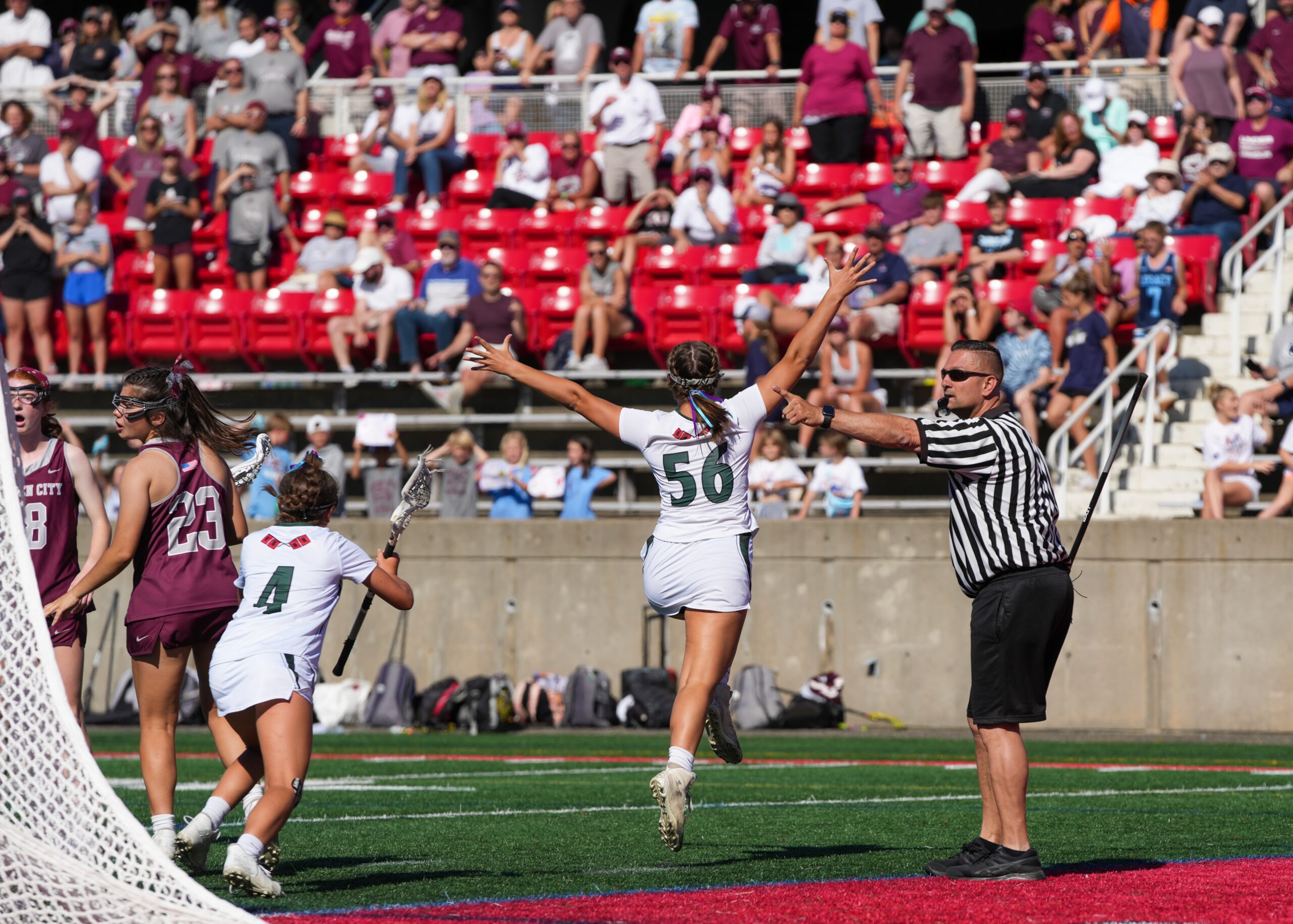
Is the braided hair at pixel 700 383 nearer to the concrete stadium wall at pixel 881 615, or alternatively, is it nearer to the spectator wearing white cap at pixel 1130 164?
the concrete stadium wall at pixel 881 615

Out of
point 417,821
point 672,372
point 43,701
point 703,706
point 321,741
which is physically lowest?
point 321,741

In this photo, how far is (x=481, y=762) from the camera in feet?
42.3

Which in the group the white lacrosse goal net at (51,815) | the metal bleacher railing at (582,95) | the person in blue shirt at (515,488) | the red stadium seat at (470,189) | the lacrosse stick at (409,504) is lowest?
the person in blue shirt at (515,488)

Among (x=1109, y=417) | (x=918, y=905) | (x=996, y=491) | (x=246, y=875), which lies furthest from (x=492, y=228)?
(x=918, y=905)

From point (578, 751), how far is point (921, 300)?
6356mm

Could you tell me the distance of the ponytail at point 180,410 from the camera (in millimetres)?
7145

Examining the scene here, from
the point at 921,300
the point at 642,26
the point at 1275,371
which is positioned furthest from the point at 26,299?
the point at 1275,371

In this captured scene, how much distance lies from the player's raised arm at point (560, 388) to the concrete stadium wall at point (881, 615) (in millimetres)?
8150

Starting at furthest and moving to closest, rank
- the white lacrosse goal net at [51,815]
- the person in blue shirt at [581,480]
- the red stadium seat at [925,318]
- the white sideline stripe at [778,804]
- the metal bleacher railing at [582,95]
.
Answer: the metal bleacher railing at [582,95] < the red stadium seat at [925,318] < the person in blue shirt at [581,480] < the white sideline stripe at [778,804] < the white lacrosse goal net at [51,815]

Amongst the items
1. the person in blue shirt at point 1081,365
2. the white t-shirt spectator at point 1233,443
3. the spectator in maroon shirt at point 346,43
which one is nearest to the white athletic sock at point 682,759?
the white t-shirt spectator at point 1233,443

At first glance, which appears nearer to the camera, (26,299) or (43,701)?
(43,701)

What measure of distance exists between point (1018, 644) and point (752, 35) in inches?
658

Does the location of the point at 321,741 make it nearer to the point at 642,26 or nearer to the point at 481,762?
the point at 481,762

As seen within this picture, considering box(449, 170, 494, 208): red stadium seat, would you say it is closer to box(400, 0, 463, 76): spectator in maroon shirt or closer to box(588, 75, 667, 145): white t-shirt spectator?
box(400, 0, 463, 76): spectator in maroon shirt
